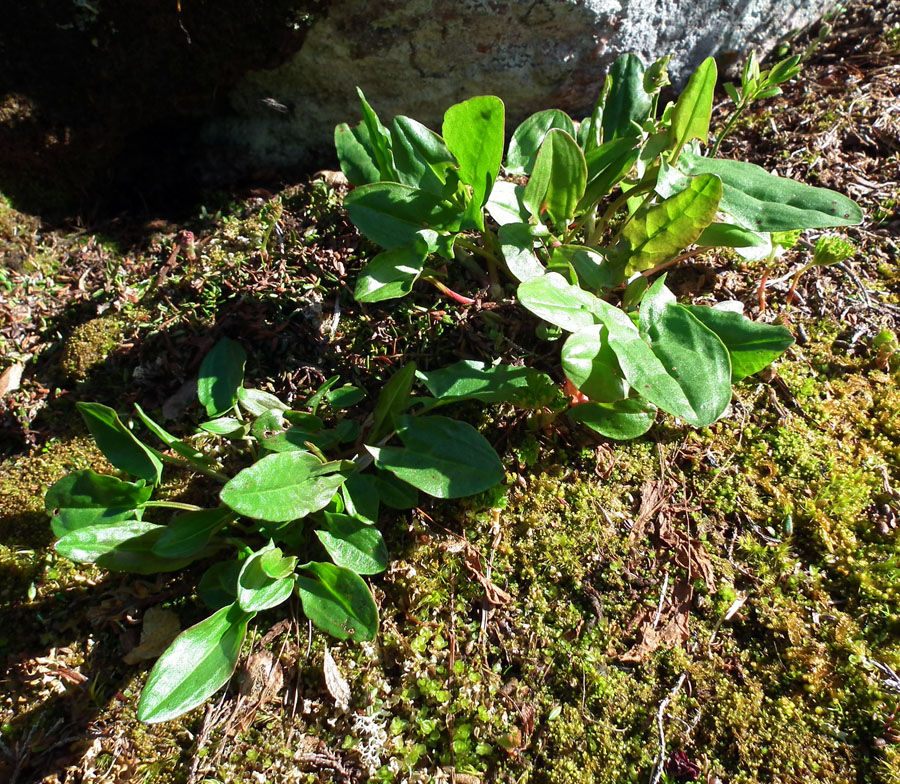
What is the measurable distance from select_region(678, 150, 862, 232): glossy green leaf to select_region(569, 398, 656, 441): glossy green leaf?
0.70m

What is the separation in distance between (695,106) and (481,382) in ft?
4.02

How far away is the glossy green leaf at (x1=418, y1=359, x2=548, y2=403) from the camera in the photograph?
202 centimetres

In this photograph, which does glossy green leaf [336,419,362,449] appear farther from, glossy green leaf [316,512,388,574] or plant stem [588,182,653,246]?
plant stem [588,182,653,246]

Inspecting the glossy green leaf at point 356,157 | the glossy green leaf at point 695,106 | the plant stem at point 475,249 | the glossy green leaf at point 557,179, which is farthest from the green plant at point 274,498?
the glossy green leaf at point 695,106

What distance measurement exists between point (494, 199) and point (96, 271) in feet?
6.54

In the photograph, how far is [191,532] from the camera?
199 cm

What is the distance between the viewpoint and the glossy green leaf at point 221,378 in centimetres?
221

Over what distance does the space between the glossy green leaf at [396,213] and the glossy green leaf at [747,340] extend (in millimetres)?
955

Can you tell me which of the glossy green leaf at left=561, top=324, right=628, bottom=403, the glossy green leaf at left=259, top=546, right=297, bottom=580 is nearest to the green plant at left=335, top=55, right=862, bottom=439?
the glossy green leaf at left=561, top=324, right=628, bottom=403

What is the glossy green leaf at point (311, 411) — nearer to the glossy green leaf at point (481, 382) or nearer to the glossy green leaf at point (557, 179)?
the glossy green leaf at point (481, 382)

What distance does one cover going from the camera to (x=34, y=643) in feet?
6.71

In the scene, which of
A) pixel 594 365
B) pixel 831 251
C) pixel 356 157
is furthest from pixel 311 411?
pixel 831 251

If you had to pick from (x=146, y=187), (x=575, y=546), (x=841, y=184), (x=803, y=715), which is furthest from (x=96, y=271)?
(x=841, y=184)

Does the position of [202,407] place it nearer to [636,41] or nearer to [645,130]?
[645,130]
